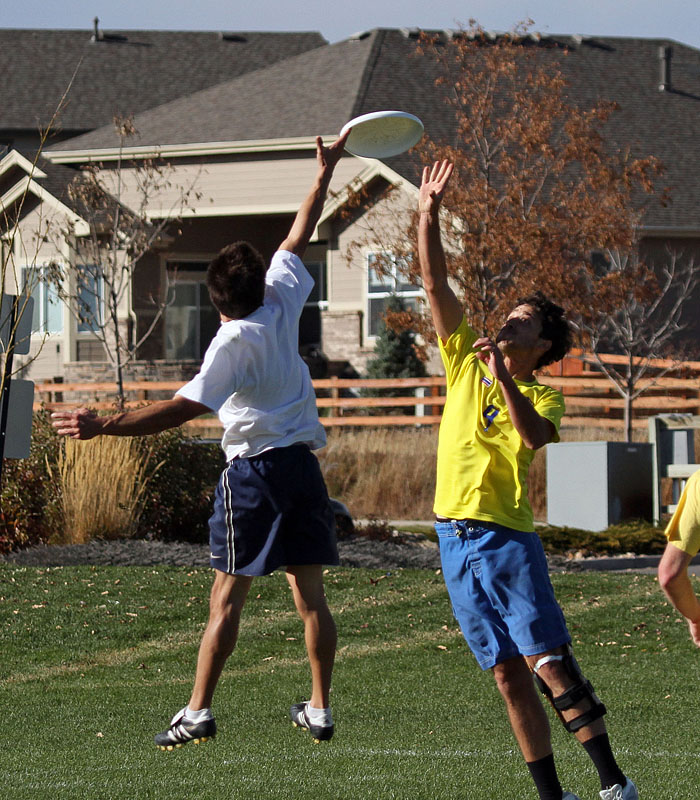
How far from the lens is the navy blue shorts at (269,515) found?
17.7 ft

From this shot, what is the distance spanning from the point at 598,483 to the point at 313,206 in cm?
1130

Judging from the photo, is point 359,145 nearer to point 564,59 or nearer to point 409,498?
point 409,498

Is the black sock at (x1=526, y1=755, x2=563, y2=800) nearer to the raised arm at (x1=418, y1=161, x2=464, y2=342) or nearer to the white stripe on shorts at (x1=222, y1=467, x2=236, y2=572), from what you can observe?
the white stripe on shorts at (x1=222, y1=467, x2=236, y2=572)

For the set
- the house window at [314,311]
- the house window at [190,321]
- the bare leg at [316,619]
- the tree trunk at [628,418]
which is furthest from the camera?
the house window at [190,321]

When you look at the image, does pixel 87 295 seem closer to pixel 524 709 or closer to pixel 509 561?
pixel 509 561

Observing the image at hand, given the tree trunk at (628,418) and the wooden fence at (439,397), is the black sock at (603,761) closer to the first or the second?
the wooden fence at (439,397)

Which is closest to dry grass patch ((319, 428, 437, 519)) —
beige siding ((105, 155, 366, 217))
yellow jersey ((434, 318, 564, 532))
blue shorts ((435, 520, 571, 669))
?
beige siding ((105, 155, 366, 217))

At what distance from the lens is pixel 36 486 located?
13336 mm

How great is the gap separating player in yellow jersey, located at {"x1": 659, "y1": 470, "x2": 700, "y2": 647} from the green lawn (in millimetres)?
1726

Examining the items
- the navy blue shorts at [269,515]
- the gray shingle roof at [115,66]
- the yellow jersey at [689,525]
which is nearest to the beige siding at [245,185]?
the gray shingle roof at [115,66]

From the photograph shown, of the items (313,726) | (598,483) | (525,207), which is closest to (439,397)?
(525,207)

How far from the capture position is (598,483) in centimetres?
1672

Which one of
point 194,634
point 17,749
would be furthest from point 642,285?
point 17,749

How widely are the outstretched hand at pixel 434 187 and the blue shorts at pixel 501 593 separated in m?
1.37
